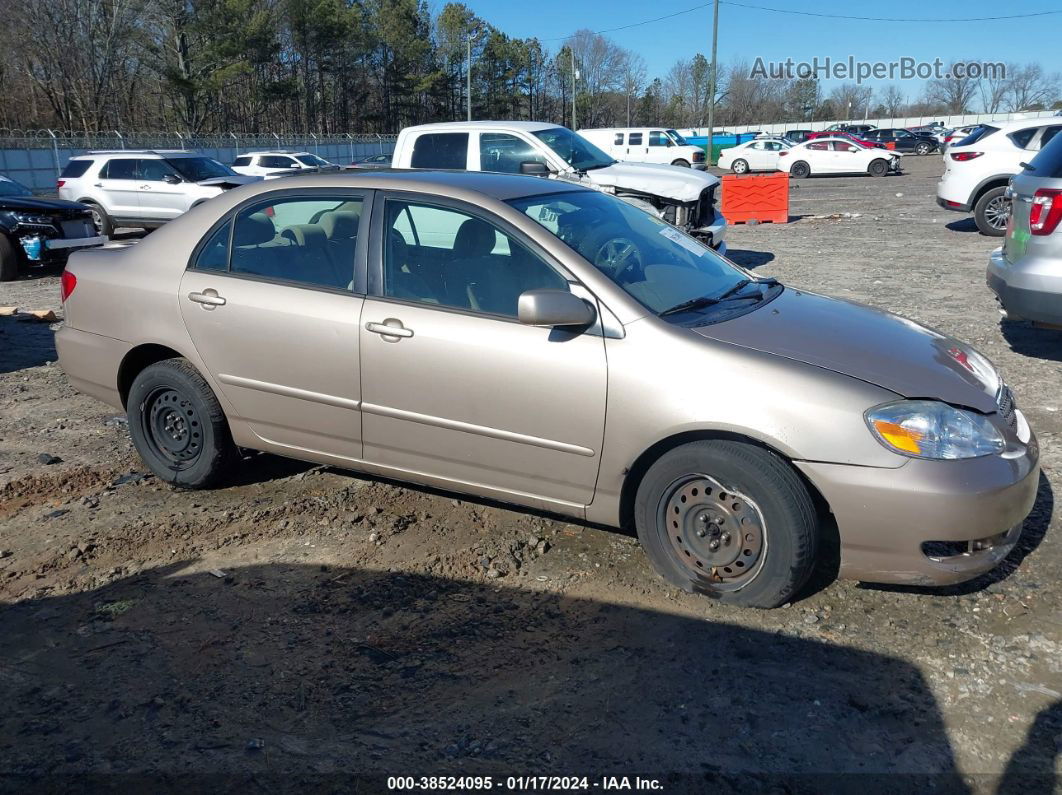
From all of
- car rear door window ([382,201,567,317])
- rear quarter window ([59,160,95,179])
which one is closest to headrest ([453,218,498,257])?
car rear door window ([382,201,567,317])

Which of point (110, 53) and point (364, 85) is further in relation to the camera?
point (364, 85)

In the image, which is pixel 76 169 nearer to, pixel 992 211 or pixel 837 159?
pixel 992 211

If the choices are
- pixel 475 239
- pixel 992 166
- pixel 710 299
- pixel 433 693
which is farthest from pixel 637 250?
pixel 992 166

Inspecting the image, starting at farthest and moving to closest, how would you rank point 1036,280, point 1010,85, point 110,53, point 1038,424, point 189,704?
point 1010,85 < point 110,53 < point 1036,280 < point 1038,424 < point 189,704

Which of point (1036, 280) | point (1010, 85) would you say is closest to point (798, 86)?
point (1010, 85)

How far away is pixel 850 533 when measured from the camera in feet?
10.6

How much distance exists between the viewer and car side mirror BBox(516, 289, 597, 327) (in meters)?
3.44

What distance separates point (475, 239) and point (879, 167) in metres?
34.2

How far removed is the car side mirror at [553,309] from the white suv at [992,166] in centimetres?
1348

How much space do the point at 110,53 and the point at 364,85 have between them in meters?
25.9

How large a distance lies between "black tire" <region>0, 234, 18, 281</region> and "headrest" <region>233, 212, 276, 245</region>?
9.70 metres

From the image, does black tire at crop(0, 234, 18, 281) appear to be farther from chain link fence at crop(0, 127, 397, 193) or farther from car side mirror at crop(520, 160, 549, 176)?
chain link fence at crop(0, 127, 397, 193)

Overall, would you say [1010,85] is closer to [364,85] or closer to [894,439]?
[364,85]

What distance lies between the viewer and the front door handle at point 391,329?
3.85 m
